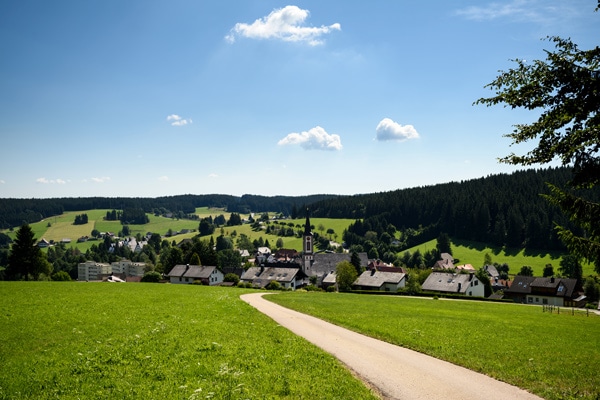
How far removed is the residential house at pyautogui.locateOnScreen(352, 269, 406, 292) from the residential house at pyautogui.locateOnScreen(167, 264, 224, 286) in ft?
104

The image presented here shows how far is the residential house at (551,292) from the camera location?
254 ft

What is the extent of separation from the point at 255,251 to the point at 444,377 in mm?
171032

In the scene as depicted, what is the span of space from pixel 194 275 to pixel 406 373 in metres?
79.9

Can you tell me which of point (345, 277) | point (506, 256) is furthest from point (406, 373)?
point (506, 256)

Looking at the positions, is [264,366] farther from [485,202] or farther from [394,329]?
[485,202]

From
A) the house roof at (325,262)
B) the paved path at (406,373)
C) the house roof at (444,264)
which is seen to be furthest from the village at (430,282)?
the paved path at (406,373)

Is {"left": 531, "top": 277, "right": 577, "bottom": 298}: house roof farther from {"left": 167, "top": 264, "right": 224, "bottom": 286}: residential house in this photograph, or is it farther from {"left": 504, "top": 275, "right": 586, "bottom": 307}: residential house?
{"left": 167, "top": 264, "right": 224, "bottom": 286}: residential house

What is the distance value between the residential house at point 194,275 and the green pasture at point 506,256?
8347 cm

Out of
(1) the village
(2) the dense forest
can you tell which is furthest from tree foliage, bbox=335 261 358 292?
(2) the dense forest

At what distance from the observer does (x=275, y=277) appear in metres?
89.8

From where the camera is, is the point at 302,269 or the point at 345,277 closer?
the point at 345,277

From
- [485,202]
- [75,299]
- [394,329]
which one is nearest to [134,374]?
[394,329]

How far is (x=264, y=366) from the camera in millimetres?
12812

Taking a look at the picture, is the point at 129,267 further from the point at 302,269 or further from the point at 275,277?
the point at 275,277
